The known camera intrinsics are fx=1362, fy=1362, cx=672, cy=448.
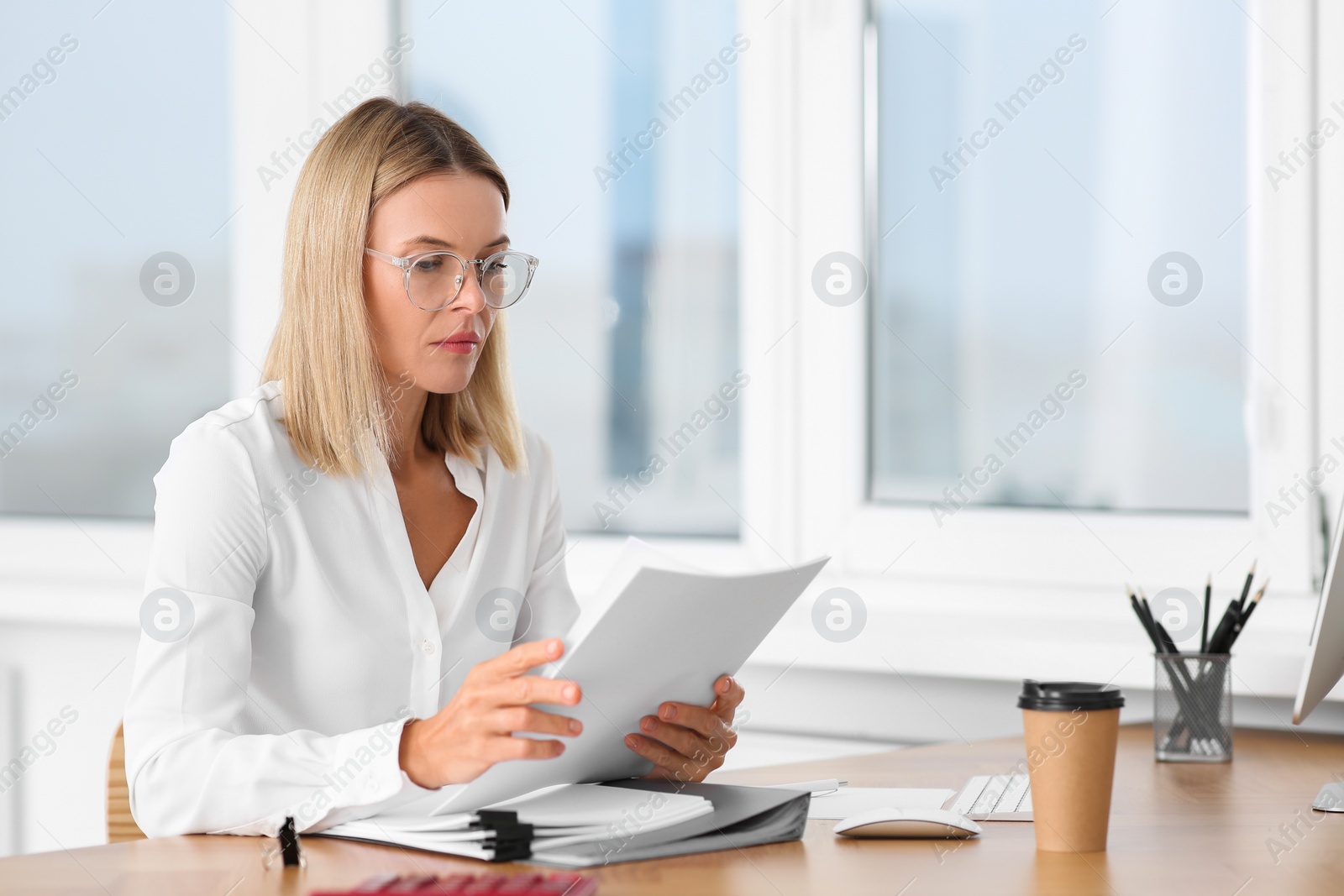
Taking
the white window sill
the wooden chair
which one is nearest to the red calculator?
the wooden chair

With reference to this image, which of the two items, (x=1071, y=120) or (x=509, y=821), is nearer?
(x=509, y=821)

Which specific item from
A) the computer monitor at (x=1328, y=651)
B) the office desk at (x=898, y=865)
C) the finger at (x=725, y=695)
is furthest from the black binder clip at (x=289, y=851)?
the computer monitor at (x=1328, y=651)

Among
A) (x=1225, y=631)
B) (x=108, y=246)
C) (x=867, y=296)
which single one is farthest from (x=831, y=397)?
(x=108, y=246)

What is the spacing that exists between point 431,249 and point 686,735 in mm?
644

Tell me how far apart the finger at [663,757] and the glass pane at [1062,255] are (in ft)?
3.48

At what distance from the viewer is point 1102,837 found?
1181mm

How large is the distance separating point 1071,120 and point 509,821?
157 cm

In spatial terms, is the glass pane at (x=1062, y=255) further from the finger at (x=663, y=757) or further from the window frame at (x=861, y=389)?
the finger at (x=663, y=757)

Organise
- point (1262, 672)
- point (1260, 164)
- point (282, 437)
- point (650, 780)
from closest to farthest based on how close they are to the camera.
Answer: point (650, 780), point (282, 437), point (1262, 672), point (1260, 164)

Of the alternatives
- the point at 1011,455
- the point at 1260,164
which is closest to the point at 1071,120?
the point at 1260,164

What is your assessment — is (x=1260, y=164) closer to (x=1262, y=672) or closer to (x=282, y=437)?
(x=1262, y=672)

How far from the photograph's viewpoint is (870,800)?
1.39 meters

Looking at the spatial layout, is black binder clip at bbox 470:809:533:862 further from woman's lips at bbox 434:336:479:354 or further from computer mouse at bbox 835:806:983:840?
woman's lips at bbox 434:336:479:354

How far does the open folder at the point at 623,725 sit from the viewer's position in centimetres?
111
